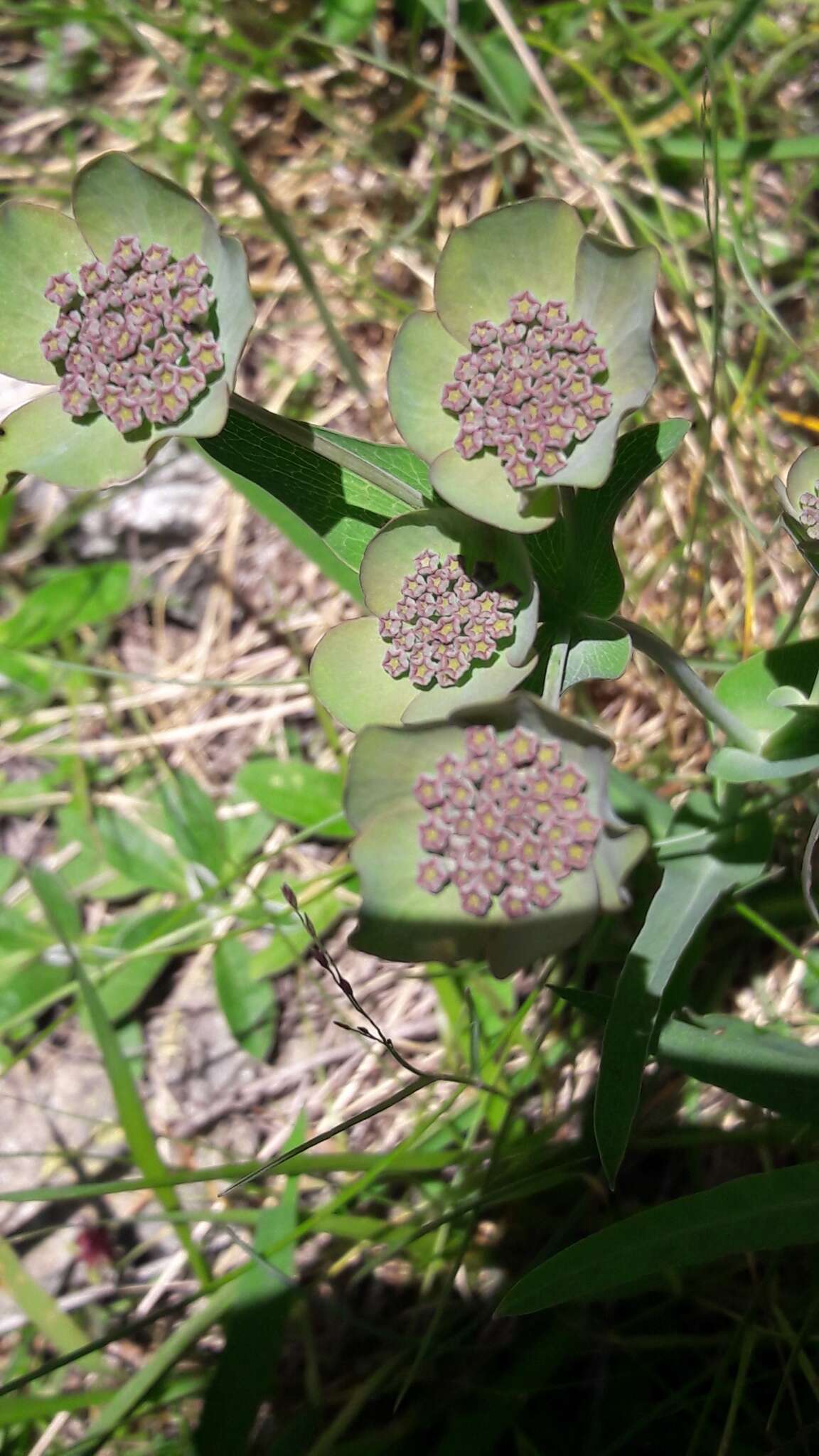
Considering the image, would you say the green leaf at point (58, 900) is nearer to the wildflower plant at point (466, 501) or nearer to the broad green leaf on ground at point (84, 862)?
the broad green leaf on ground at point (84, 862)

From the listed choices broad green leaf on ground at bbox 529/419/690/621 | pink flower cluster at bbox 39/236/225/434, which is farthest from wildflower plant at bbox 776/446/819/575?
pink flower cluster at bbox 39/236/225/434

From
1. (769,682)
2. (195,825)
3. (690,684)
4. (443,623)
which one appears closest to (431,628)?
(443,623)

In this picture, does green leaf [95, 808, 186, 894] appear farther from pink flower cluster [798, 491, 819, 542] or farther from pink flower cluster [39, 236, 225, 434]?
pink flower cluster [798, 491, 819, 542]

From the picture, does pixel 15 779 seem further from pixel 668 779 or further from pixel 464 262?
pixel 464 262

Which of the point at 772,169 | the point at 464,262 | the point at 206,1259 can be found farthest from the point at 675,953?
the point at 772,169

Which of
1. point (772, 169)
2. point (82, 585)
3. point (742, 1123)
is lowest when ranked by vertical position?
point (742, 1123)

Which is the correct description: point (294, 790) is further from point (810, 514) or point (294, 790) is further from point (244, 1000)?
point (810, 514)

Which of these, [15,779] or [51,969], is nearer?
[51,969]
